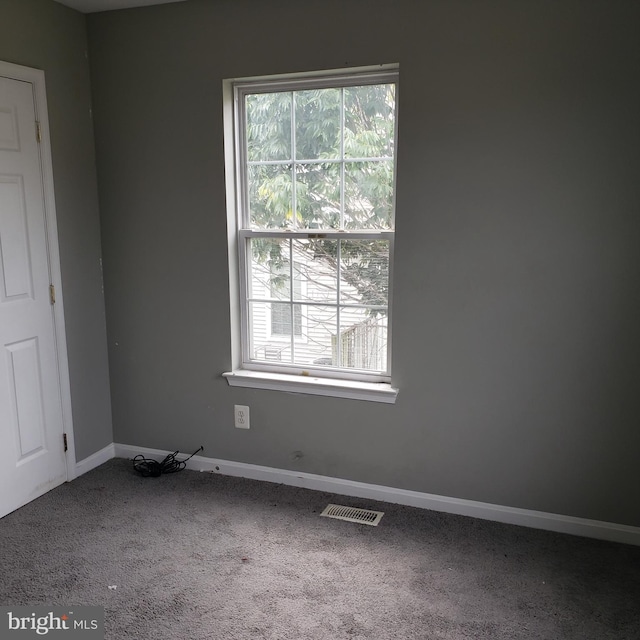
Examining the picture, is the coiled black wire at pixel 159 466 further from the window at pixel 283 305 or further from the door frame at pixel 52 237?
the window at pixel 283 305

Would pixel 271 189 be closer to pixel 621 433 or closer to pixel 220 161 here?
pixel 220 161

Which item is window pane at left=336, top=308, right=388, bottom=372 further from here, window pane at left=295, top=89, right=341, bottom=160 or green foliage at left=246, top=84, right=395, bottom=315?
window pane at left=295, top=89, right=341, bottom=160

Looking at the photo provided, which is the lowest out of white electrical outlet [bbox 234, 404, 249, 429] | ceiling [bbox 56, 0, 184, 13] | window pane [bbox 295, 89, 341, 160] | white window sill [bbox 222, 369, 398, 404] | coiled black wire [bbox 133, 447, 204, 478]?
coiled black wire [bbox 133, 447, 204, 478]

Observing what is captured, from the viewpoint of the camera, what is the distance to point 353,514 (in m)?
2.84

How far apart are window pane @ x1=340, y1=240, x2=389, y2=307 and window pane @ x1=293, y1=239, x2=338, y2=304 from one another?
1.9 inches

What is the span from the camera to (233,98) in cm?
297

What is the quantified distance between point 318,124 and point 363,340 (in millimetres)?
1078

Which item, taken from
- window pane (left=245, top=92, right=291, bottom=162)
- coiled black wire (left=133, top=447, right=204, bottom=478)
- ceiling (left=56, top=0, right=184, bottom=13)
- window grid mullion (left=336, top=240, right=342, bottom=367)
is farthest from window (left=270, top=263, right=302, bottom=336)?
ceiling (left=56, top=0, right=184, bottom=13)

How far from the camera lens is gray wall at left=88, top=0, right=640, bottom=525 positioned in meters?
2.41

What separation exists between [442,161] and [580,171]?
0.57m

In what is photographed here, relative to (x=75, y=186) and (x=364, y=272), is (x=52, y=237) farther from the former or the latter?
(x=364, y=272)

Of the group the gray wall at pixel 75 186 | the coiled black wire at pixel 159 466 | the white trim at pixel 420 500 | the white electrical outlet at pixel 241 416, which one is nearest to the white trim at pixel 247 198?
the white electrical outlet at pixel 241 416

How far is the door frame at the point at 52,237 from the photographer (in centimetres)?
279

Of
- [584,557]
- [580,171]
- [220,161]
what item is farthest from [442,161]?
[584,557]
